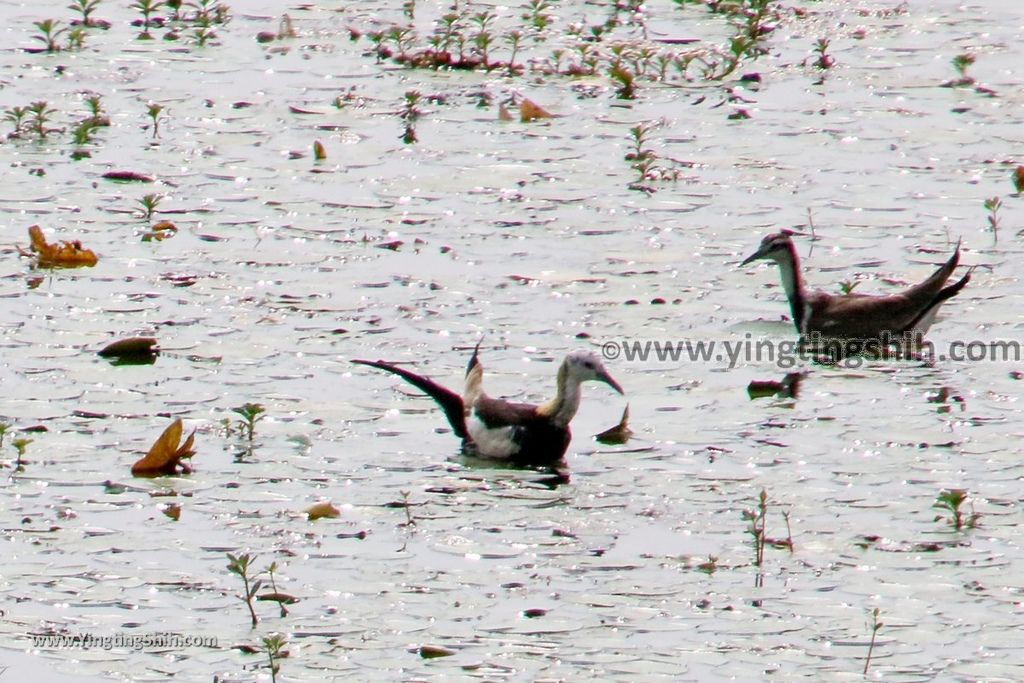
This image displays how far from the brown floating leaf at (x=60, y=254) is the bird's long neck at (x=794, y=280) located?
3.75 metres

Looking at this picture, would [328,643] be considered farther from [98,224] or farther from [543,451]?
A: [98,224]

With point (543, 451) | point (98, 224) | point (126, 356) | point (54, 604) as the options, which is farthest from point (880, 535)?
point (98, 224)

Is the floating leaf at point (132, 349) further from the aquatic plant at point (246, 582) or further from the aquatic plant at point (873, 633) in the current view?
the aquatic plant at point (873, 633)

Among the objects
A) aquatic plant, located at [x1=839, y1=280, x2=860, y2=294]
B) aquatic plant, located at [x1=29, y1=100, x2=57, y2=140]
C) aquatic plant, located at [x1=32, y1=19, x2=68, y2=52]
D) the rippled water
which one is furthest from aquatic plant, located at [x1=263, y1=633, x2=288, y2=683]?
aquatic plant, located at [x1=32, y1=19, x2=68, y2=52]

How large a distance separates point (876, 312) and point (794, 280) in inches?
21.1

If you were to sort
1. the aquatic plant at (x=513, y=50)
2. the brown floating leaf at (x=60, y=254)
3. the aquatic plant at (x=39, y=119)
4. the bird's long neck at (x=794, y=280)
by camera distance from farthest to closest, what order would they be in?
1. the aquatic plant at (x=513, y=50)
2. the aquatic plant at (x=39, y=119)
3. the brown floating leaf at (x=60, y=254)
4. the bird's long neck at (x=794, y=280)

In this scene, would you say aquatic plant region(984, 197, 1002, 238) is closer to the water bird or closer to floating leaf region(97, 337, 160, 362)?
the water bird

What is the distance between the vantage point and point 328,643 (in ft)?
20.0

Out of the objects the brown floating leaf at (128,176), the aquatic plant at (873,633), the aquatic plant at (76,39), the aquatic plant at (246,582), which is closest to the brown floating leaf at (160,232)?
the brown floating leaf at (128,176)

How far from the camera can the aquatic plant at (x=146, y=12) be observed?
15602 millimetres

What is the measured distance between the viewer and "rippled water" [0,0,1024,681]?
6.29 metres

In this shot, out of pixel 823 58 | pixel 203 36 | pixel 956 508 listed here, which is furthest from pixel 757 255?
pixel 203 36

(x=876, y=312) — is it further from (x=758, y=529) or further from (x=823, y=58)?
(x=823, y=58)

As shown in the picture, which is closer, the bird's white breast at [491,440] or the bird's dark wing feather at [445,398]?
the bird's white breast at [491,440]
